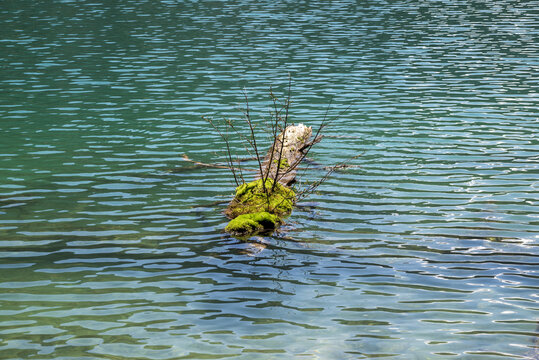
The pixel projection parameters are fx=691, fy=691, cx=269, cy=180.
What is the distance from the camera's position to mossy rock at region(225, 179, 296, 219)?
1520 cm

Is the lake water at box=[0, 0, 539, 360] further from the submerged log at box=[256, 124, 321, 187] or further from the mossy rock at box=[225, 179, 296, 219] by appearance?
the submerged log at box=[256, 124, 321, 187]

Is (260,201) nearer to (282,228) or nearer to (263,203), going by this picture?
(263,203)

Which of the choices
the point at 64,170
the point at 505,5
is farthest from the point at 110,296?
the point at 505,5

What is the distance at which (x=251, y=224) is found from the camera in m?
14.4

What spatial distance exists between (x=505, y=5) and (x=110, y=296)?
57184 millimetres

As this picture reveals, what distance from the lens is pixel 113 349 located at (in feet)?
32.8

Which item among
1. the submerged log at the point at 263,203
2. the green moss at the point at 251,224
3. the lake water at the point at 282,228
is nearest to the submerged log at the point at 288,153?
the submerged log at the point at 263,203

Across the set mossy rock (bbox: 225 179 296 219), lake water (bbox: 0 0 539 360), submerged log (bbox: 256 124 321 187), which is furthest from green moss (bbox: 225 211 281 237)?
submerged log (bbox: 256 124 321 187)

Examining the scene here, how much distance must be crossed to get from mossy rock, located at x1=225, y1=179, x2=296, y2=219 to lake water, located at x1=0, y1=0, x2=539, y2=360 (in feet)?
1.32

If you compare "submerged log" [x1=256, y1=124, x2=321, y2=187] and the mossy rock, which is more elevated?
the mossy rock

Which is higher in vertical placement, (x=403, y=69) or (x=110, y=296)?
(x=110, y=296)

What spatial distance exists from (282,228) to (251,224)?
0.81 metres

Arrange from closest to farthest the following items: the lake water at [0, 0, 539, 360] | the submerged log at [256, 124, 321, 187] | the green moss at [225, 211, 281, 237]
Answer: the lake water at [0, 0, 539, 360]
the green moss at [225, 211, 281, 237]
the submerged log at [256, 124, 321, 187]

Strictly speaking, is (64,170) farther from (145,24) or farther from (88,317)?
(145,24)
